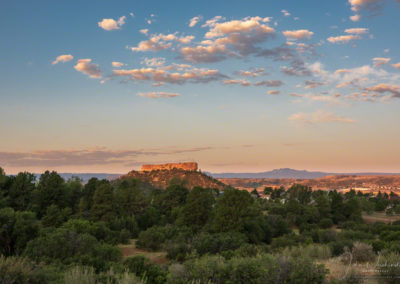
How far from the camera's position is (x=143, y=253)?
83.0 ft

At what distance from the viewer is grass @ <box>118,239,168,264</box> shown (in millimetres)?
22509

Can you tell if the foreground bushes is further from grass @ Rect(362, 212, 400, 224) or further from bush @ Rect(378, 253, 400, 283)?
grass @ Rect(362, 212, 400, 224)

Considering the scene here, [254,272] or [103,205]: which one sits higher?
[254,272]

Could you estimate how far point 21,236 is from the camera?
23172mm

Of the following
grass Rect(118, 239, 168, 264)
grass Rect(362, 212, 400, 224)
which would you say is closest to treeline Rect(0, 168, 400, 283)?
grass Rect(118, 239, 168, 264)

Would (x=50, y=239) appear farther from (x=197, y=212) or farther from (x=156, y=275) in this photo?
(x=197, y=212)

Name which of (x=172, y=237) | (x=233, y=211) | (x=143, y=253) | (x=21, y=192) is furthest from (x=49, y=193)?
(x=233, y=211)

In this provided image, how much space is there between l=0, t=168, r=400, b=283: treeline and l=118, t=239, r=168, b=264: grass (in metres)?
0.57

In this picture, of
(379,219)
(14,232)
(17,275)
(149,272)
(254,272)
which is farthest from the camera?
(379,219)

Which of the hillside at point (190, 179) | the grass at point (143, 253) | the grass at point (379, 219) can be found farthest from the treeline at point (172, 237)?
the hillside at point (190, 179)

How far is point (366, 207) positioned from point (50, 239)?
57530 mm

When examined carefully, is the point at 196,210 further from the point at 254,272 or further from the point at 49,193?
the point at 254,272

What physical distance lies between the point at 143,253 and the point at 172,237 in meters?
2.90

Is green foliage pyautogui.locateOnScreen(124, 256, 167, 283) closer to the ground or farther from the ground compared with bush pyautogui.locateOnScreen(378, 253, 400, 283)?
closer to the ground
